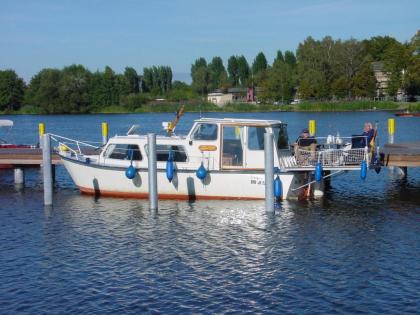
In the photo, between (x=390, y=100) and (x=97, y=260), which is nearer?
(x=97, y=260)

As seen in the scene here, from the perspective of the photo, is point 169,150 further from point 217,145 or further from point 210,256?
point 210,256

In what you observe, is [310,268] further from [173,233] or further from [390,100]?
[390,100]

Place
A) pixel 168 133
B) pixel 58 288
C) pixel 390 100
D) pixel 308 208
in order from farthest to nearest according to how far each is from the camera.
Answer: pixel 390 100, pixel 168 133, pixel 308 208, pixel 58 288

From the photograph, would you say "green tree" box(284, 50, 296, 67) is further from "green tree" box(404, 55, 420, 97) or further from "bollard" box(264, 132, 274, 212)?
"bollard" box(264, 132, 274, 212)

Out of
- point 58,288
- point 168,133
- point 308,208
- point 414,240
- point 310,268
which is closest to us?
point 58,288

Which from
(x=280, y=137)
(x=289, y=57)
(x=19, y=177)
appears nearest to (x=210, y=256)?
(x=280, y=137)

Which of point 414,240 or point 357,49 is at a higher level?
point 357,49

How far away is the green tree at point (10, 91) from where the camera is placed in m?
147

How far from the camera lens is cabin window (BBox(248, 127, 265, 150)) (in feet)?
81.4

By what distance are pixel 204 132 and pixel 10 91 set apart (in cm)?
13110

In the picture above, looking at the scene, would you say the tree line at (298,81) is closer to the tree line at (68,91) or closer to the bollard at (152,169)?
the tree line at (68,91)

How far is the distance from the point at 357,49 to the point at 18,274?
384ft

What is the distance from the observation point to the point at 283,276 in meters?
16.4

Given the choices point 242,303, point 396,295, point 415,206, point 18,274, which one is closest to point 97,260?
point 18,274
